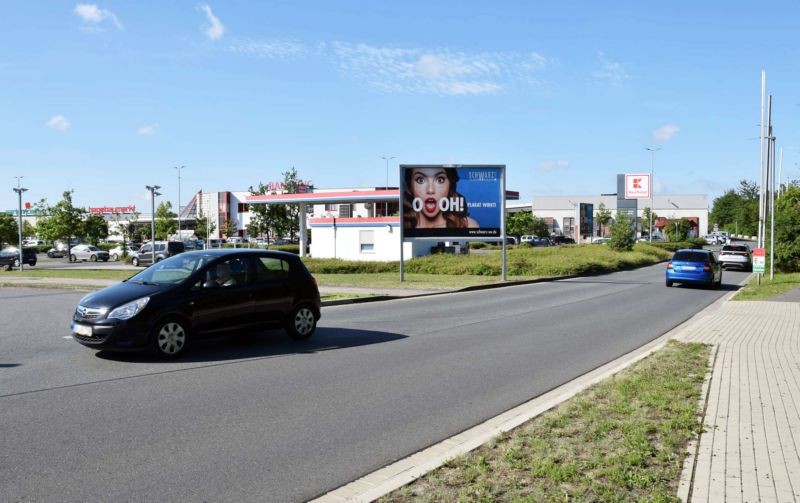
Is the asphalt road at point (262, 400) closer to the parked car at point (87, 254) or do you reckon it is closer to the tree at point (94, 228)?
the parked car at point (87, 254)

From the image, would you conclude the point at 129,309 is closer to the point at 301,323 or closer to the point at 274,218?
the point at 301,323

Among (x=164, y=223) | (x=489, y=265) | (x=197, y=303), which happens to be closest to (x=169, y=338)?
(x=197, y=303)

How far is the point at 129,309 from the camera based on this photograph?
8.95m

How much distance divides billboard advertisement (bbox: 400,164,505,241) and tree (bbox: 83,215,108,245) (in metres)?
45.4

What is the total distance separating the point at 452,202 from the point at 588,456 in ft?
80.8

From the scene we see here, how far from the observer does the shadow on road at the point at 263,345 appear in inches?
376

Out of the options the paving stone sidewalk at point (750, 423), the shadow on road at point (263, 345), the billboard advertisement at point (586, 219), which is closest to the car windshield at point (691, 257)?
the paving stone sidewalk at point (750, 423)

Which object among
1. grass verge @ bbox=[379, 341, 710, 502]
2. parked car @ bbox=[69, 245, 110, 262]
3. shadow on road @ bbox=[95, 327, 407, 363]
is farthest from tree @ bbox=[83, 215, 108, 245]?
grass verge @ bbox=[379, 341, 710, 502]

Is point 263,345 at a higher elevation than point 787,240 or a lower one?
lower

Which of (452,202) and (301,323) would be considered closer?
(301,323)

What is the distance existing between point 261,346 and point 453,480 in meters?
6.64

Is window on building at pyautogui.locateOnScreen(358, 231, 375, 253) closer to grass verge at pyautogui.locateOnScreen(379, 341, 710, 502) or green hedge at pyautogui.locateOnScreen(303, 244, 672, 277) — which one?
green hedge at pyautogui.locateOnScreen(303, 244, 672, 277)

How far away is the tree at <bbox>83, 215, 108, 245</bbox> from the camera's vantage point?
6538 centimetres

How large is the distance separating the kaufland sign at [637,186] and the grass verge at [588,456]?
345ft
